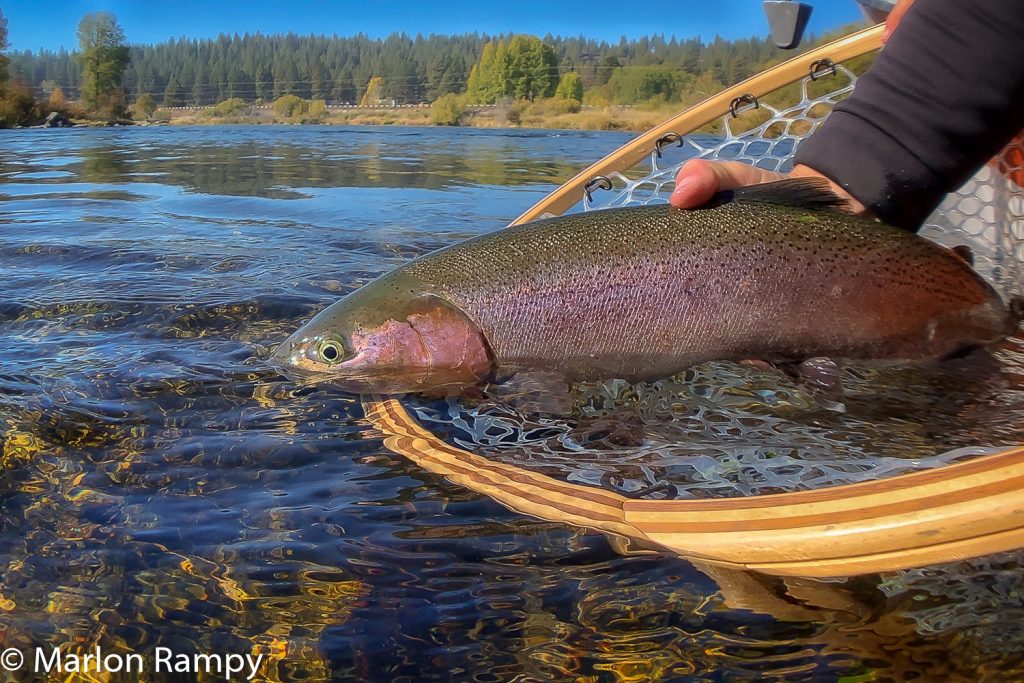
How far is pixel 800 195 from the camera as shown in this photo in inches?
87.1

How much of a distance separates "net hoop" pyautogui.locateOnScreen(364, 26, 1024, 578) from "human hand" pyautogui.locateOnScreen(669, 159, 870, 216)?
3.37 ft

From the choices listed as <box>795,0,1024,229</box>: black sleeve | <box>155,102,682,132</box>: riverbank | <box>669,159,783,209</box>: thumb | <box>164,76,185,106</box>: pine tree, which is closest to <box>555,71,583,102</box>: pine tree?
<box>155,102,682,132</box>: riverbank

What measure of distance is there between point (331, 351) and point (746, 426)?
1.33m

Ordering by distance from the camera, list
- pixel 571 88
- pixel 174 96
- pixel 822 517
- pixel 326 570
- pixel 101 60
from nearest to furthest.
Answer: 1. pixel 822 517
2. pixel 326 570
3. pixel 571 88
4. pixel 101 60
5. pixel 174 96

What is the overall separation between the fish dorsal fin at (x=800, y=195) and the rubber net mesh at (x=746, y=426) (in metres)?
0.51

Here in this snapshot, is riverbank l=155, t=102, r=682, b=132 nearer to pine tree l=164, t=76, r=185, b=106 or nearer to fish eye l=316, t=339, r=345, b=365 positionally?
pine tree l=164, t=76, r=185, b=106

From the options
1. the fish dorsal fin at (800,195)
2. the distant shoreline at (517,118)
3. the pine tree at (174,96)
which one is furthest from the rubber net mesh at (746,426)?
the pine tree at (174,96)

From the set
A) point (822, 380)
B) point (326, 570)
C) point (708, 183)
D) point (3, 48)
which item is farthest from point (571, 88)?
point (326, 570)

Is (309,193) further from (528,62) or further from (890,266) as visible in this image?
(528,62)

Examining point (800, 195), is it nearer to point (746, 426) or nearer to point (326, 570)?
point (746, 426)

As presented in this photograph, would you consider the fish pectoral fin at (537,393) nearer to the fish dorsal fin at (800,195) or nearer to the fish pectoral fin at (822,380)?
the fish pectoral fin at (822,380)

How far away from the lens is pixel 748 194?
7.37 ft

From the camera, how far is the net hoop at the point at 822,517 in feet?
3.35

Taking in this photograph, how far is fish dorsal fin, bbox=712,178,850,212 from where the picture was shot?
2.20 metres
